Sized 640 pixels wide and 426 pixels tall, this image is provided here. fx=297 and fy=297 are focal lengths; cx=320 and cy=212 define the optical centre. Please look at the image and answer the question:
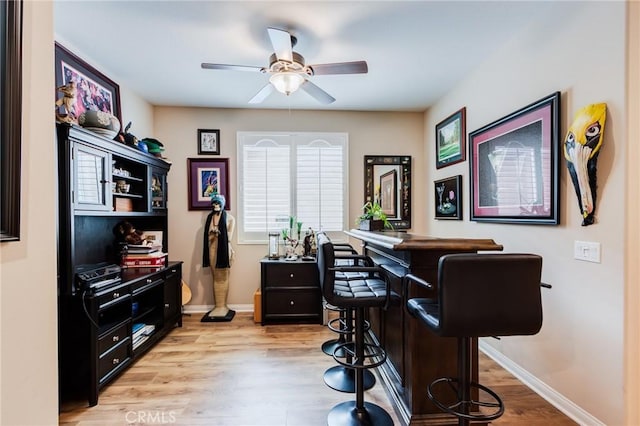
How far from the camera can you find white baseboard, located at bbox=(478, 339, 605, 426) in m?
1.80

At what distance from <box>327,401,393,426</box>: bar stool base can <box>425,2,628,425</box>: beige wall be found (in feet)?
3.99

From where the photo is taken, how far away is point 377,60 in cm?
272

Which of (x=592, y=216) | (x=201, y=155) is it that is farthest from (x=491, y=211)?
(x=201, y=155)

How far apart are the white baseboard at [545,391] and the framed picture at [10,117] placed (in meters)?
2.94

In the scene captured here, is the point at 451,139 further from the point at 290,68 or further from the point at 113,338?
the point at 113,338

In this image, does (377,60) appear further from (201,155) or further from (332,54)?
(201,155)

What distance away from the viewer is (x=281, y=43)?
2.01 meters

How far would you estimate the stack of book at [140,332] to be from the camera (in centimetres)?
259

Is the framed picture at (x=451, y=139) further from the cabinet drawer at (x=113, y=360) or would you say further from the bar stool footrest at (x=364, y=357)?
the cabinet drawer at (x=113, y=360)

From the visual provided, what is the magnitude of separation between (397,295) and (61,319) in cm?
228

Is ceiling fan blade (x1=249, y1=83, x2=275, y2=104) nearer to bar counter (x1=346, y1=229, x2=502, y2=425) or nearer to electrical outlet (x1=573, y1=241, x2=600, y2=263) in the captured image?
bar counter (x1=346, y1=229, x2=502, y2=425)

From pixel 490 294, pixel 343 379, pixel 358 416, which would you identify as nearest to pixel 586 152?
pixel 490 294

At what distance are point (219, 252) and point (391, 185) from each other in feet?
7.91

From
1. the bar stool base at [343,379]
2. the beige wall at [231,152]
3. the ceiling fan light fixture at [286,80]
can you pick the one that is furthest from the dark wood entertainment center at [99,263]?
the bar stool base at [343,379]
